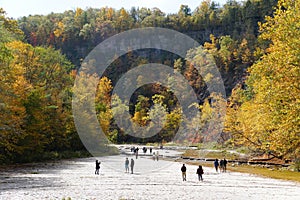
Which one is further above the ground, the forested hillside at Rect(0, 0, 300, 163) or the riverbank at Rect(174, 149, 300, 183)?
the forested hillside at Rect(0, 0, 300, 163)

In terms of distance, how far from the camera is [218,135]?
84562 mm

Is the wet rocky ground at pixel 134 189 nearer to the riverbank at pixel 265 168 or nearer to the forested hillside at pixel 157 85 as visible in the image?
the forested hillside at pixel 157 85

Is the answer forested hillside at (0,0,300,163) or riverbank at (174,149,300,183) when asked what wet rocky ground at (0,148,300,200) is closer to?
forested hillside at (0,0,300,163)

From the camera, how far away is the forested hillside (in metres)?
25.3

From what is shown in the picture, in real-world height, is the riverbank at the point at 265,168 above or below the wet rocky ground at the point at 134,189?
above

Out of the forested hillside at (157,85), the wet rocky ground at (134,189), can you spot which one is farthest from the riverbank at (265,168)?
the wet rocky ground at (134,189)

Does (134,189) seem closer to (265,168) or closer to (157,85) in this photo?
(265,168)

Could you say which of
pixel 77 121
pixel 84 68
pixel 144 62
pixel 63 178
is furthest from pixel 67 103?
pixel 144 62

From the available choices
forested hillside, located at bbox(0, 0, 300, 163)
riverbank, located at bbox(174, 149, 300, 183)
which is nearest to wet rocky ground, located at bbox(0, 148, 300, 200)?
forested hillside, located at bbox(0, 0, 300, 163)

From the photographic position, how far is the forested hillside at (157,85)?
997 inches

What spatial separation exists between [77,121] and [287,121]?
36853 millimetres

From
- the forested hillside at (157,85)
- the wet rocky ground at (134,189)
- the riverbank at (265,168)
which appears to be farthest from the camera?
the riverbank at (265,168)

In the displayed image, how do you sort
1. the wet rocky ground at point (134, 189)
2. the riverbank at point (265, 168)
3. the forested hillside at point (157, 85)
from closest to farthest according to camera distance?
the wet rocky ground at point (134, 189)
the forested hillside at point (157, 85)
the riverbank at point (265, 168)

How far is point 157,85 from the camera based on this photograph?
480 feet
